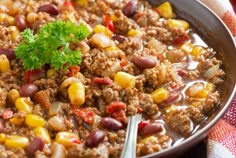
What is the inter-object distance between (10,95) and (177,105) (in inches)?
52.4

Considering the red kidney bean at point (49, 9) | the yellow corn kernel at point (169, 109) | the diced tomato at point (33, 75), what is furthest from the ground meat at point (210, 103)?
the red kidney bean at point (49, 9)

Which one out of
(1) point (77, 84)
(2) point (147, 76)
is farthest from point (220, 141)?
(1) point (77, 84)

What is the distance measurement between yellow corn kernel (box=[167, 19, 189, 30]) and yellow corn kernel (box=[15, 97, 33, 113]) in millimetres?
1679

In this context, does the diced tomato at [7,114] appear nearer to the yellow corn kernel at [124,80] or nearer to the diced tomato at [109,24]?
the yellow corn kernel at [124,80]

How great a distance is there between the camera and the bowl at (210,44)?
444cm

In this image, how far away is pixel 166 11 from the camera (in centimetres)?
605

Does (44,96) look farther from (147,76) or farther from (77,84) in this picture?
Result: (147,76)

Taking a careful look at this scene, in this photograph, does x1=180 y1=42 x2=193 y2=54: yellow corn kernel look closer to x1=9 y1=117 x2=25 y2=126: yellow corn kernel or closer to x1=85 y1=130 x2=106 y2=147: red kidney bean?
x1=85 y1=130 x2=106 y2=147: red kidney bean

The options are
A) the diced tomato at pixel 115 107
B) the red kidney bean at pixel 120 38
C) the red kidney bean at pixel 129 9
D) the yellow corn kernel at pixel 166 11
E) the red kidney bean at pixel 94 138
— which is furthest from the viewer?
the yellow corn kernel at pixel 166 11

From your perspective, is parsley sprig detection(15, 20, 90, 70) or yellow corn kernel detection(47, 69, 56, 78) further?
yellow corn kernel detection(47, 69, 56, 78)

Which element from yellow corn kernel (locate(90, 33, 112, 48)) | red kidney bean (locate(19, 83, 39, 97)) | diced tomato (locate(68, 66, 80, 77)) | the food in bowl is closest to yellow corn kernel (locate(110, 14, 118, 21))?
the food in bowl

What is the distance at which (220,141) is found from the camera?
509 centimetres

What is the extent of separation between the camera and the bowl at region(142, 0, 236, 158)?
4441mm

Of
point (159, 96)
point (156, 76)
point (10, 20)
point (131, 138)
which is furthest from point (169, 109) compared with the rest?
point (10, 20)
